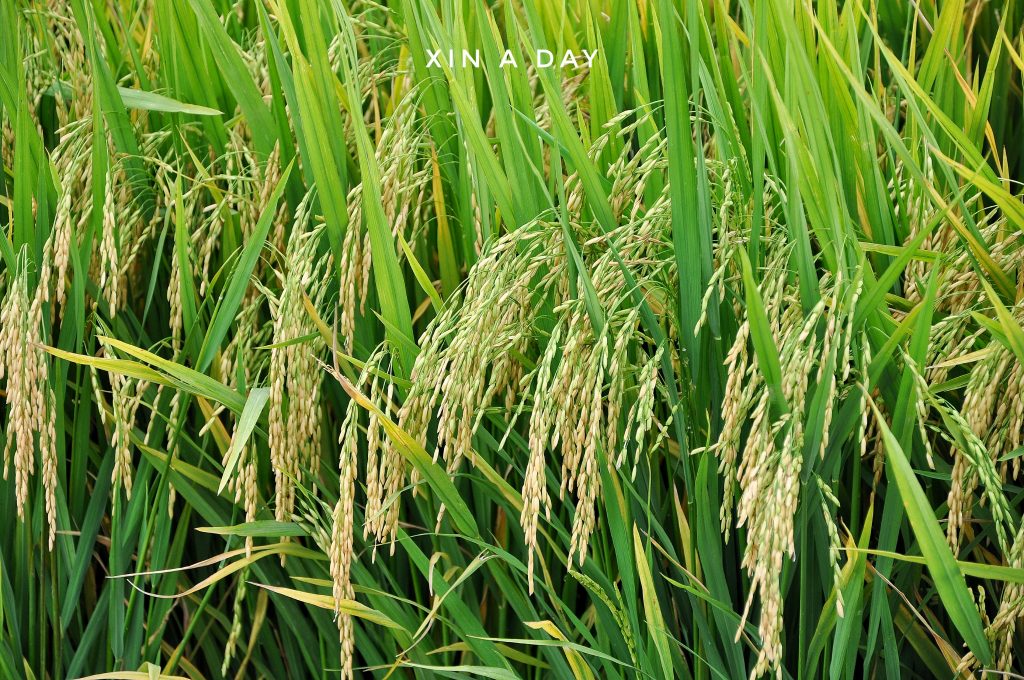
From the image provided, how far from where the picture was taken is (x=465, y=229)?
1331 mm

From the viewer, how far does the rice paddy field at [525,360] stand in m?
1.03

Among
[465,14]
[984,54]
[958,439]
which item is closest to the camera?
[958,439]

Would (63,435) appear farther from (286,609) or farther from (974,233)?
(974,233)

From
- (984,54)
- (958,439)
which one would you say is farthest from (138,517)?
(984,54)

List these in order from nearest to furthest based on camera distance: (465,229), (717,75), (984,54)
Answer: (717,75) → (465,229) → (984,54)

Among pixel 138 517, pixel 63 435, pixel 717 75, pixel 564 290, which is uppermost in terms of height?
pixel 717 75

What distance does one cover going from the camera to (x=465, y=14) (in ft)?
4.99

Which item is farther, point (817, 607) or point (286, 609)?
point (286, 609)

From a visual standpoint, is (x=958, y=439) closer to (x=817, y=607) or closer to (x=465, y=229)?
(x=817, y=607)

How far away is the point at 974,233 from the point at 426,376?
2.12ft

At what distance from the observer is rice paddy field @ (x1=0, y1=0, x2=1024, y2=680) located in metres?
1.03

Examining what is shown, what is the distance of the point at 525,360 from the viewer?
46.4 inches

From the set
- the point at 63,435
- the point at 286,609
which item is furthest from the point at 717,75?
the point at 63,435

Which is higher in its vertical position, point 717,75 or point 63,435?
point 717,75
